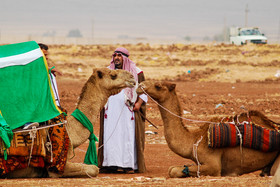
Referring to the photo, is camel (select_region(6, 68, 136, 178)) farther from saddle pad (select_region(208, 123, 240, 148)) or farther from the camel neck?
saddle pad (select_region(208, 123, 240, 148))

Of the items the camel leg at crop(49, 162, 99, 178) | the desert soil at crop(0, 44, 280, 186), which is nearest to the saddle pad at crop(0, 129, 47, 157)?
the desert soil at crop(0, 44, 280, 186)

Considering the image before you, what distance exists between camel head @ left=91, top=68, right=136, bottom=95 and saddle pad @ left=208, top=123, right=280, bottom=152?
1537mm

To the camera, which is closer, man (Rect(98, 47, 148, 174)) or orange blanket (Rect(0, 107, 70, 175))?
orange blanket (Rect(0, 107, 70, 175))

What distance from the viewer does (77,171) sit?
8.09 metres

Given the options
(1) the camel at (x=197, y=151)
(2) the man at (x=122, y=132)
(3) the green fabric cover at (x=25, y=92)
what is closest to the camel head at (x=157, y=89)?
(1) the camel at (x=197, y=151)

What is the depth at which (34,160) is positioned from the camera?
7.68 m

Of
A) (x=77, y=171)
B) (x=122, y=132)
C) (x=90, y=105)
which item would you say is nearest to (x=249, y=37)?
(x=122, y=132)

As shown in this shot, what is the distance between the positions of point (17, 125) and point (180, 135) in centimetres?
267

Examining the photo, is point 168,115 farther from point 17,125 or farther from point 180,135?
point 17,125

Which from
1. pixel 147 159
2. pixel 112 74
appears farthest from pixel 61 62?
pixel 112 74

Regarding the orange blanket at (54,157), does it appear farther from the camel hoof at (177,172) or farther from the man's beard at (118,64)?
the man's beard at (118,64)

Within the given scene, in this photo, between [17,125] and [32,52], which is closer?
[17,125]

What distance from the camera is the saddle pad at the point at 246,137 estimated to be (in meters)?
8.19

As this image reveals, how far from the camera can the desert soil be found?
7.53 m
